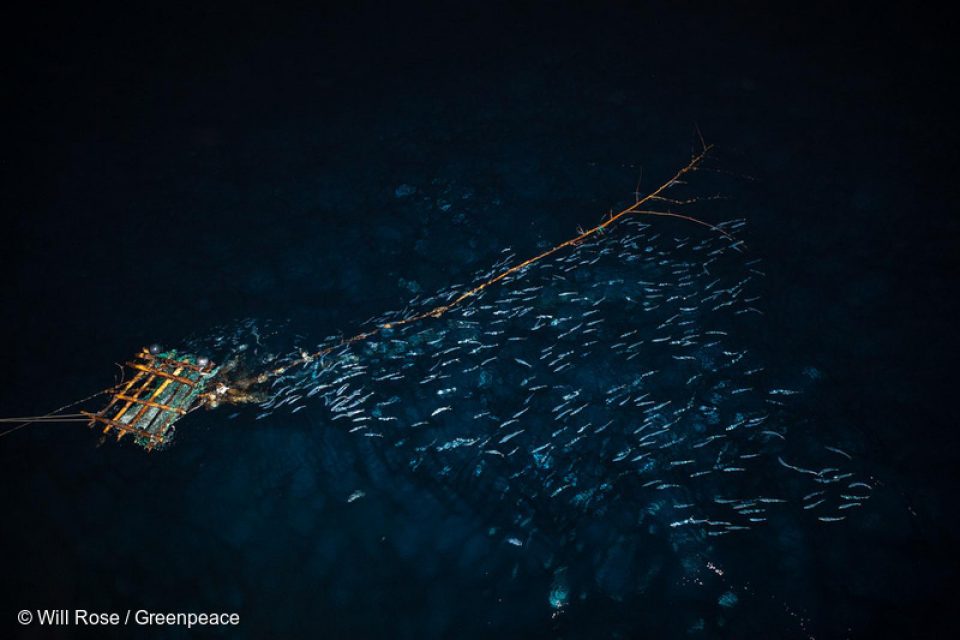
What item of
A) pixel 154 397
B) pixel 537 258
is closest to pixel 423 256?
pixel 537 258

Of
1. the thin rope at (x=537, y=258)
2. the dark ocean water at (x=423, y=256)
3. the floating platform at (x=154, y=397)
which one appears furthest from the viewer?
the thin rope at (x=537, y=258)

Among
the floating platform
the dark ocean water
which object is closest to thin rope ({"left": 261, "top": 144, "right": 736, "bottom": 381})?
the dark ocean water

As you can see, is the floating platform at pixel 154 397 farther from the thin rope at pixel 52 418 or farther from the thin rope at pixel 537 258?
the thin rope at pixel 537 258

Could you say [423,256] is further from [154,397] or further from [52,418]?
[52,418]

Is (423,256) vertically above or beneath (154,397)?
above

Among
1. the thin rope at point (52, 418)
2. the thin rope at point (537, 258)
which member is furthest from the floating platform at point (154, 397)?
the thin rope at point (537, 258)
